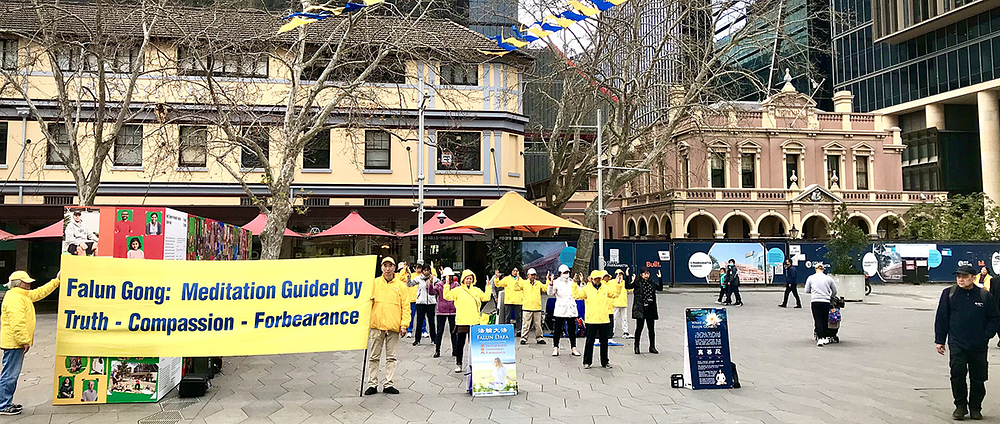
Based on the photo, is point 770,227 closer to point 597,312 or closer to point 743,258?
point 743,258

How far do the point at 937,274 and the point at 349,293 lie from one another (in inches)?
1399

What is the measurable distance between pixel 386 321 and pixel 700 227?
39548 millimetres

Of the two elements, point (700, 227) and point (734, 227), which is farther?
point (734, 227)

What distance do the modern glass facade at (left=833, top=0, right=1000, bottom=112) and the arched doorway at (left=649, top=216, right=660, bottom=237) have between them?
706 inches

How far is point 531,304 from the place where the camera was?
47.7 ft

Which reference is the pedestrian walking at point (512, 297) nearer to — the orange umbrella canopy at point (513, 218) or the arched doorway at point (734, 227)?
the orange umbrella canopy at point (513, 218)

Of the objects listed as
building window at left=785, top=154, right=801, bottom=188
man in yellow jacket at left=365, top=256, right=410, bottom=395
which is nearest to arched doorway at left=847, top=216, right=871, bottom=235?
building window at left=785, top=154, right=801, bottom=188

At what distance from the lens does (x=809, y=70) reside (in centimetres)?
2209

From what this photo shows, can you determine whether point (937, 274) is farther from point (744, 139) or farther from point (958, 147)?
point (958, 147)

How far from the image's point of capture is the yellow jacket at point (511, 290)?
48.5 feet

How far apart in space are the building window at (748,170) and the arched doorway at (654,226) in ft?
20.0

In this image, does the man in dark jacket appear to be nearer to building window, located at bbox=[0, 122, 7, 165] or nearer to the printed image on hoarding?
the printed image on hoarding

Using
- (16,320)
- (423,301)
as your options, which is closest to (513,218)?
(423,301)

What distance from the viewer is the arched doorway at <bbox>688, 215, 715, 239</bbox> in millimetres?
45812
